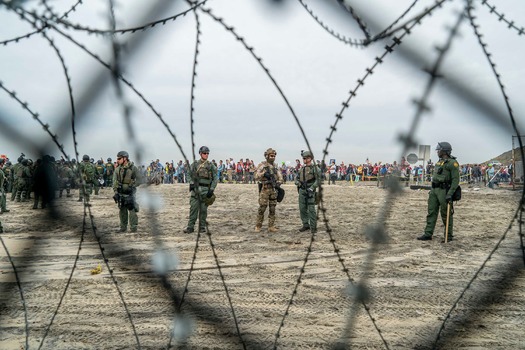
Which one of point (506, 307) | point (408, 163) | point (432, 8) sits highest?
point (432, 8)

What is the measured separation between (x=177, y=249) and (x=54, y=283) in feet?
8.66

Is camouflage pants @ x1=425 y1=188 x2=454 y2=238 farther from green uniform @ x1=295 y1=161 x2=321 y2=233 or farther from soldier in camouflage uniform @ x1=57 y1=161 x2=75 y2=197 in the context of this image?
soldier in camouflage uniform @ x1=57 y1=161 x2=75 y2=197

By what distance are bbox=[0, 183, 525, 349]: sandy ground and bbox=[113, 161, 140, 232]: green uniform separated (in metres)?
0.45

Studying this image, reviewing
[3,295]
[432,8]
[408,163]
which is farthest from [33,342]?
[432,8]

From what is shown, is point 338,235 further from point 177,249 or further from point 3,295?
point 3,295

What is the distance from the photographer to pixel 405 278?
19.1 ft

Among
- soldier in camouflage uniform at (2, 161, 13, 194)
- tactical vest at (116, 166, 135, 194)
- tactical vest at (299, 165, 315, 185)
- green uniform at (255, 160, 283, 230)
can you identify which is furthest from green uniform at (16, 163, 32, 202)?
tactical vest at (299, 165, 315, 185)

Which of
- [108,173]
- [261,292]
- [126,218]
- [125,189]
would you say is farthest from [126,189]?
[108,173]

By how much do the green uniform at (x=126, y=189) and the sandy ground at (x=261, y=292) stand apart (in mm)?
453

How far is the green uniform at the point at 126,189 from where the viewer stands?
9805 millimetres

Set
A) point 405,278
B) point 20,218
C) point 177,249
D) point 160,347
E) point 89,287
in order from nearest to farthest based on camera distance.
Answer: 1. point 160,347
2. point 89,287
3. point 405,278
4. point 177,249
5. point 20,218

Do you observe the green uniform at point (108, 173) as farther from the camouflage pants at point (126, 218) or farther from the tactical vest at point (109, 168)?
the camouflage pants at point (126, 218)

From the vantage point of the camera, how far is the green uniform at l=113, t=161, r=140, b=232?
32.2 ft

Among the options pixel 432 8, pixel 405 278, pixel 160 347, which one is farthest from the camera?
pixel 405 278
